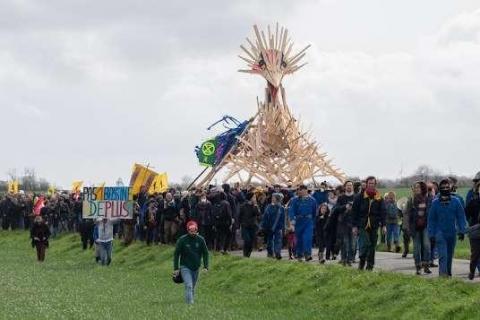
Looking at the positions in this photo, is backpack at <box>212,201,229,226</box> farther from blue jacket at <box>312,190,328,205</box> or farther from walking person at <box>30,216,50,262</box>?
walking person at <box>30,216,50,262</box>

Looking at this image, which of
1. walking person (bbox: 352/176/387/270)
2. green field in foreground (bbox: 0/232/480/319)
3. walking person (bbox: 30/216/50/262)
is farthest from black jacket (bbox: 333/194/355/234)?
walking person (bbox: 30/216/50/262)

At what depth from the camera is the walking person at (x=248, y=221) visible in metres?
30.4

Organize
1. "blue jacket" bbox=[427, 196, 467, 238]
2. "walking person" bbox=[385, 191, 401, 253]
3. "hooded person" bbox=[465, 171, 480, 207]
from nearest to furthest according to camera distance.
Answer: "hooded person" bbox=[465, 171, 480, 207]
"blue jacket" bbox=[427, 196, 467, 238]
"walking person" bbox=[385, 191, 401, 253]

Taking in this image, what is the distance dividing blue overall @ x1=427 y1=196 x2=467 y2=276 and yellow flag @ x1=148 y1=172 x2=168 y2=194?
2365 centimetres

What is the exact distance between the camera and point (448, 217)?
68.1ft

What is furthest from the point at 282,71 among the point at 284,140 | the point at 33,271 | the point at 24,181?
the point at 24,181

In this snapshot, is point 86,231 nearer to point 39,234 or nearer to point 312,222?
point 39,234

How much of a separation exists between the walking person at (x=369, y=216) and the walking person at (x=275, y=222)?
599 centimetres

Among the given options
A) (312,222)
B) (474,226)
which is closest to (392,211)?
(312,222)

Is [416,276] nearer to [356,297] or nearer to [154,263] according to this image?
[356,297]

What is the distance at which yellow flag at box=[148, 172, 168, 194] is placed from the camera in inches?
1736

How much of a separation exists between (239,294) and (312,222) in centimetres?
329

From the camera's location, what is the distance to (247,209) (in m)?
30.4

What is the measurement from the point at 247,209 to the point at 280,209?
1.41m
